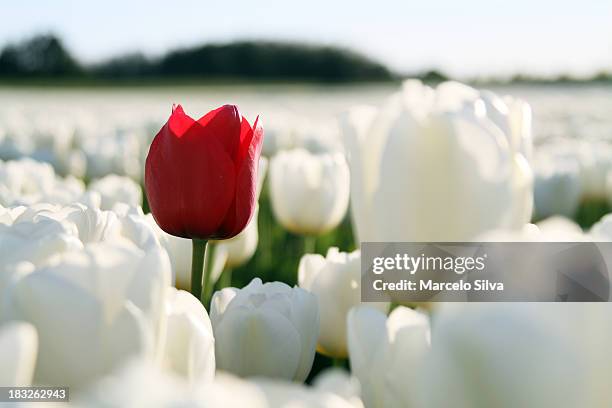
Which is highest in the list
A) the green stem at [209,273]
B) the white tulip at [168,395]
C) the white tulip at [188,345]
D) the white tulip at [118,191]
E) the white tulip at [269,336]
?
the white tulip at [168,395]

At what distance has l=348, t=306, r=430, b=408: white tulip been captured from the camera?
53cm

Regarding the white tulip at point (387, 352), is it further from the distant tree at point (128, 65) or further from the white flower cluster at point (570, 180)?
the distant tree at point (128, 65)

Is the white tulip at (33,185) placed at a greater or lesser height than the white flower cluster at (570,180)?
greater

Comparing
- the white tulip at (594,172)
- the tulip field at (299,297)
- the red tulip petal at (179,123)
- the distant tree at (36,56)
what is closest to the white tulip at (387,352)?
the tulip field at (299,297)

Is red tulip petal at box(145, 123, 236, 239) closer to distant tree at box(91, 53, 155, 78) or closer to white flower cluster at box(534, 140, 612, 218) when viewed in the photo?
white flower cluster at box(534, 140, 612, 218)

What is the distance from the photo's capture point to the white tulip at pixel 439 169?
2.28ft

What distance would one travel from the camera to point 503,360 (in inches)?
14.4

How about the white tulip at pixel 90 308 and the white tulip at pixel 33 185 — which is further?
the white tulip at pixel 33 185

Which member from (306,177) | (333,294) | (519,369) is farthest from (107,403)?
(306,177)

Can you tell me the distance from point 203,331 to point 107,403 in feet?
0.80

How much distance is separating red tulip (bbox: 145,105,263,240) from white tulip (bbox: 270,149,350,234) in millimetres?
1017

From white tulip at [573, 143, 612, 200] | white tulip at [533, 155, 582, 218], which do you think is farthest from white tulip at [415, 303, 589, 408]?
white tulip at [573, 143, 612, 200]

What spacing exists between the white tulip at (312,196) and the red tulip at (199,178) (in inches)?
40.1

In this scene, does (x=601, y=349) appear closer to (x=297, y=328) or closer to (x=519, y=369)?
(x=519, y=369)
